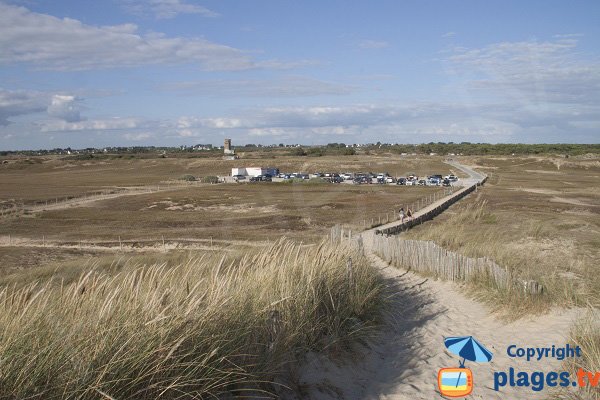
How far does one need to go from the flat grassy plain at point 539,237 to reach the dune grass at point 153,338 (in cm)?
496

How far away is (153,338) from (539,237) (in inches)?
740

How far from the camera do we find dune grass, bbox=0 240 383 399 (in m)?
3.64

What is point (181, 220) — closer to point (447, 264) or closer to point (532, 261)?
point (532, 261)

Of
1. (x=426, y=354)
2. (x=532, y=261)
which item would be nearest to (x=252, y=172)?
(x=532, y=261)

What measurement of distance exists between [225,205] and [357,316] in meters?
44.4

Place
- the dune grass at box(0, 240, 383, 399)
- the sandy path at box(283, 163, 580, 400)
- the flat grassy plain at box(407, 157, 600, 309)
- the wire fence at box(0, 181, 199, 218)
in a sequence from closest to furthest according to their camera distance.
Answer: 1. the dune grass at box(0, 240, 383, 399)
2. the sandy path at box(283, 163, 580, 400)
3. the flat grassy plain at box(407, 157, 600, 309)
4. the wire fence at box(0, 181, 199, 218)

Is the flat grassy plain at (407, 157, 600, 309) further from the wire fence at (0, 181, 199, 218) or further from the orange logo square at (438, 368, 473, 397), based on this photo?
the wire fence at (0, 181, 199, 218)

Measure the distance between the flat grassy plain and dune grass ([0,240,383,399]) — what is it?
4.96 metres

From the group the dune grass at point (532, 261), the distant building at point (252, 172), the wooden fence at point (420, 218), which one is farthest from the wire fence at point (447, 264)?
the distant building at point (252, 172)

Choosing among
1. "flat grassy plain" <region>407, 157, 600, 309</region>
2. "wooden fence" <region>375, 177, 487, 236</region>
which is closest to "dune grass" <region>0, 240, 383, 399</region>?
"flat grassy plain" <region>407, 157, 600, 309</region>

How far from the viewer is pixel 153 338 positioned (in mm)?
4141

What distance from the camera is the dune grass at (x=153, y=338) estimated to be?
3637mm

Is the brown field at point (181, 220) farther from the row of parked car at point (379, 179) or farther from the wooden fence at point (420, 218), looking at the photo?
the row of parked car at point (379, 179)

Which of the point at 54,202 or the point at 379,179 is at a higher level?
the point at 379,179
